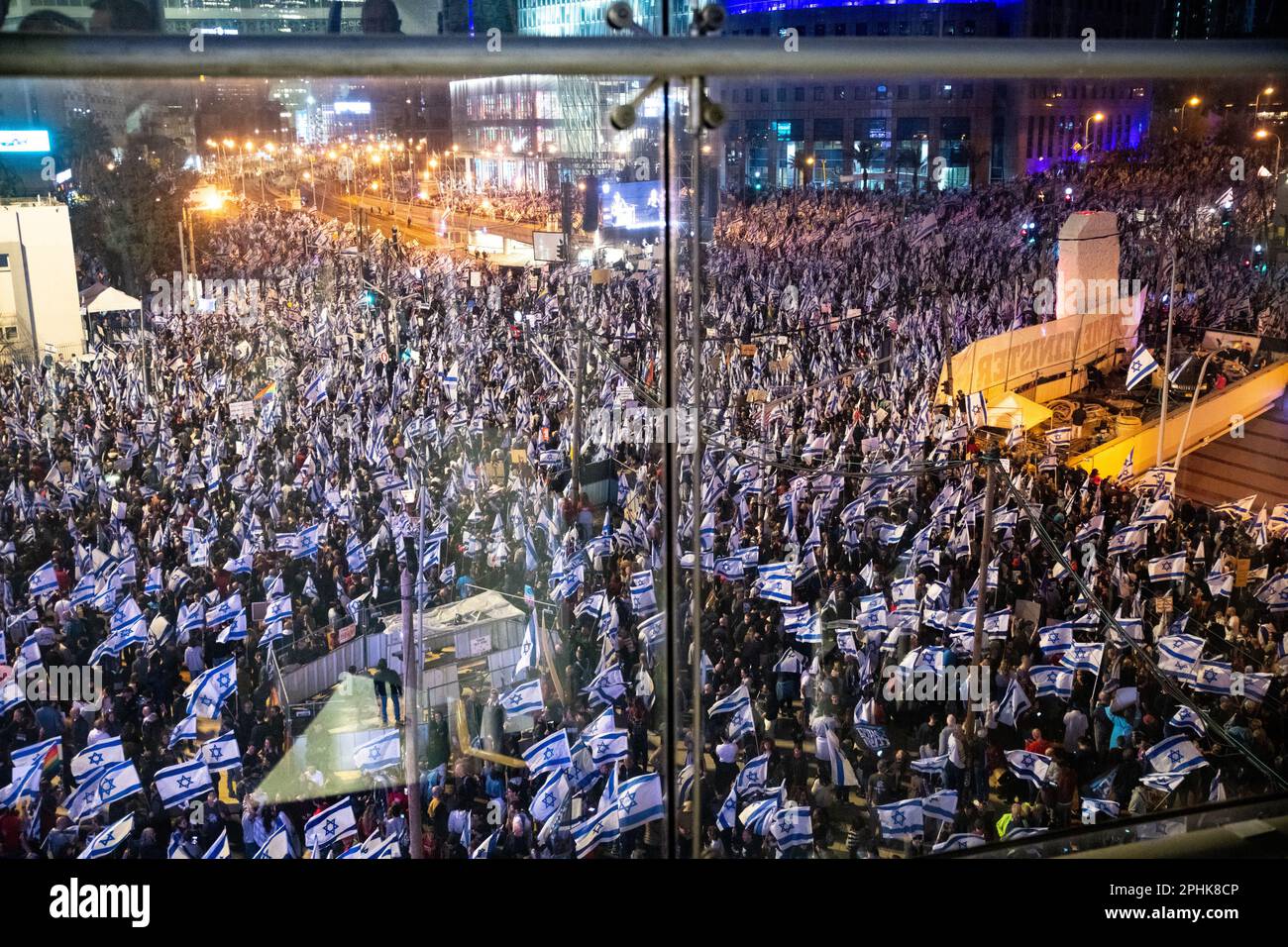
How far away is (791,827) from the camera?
102 inches

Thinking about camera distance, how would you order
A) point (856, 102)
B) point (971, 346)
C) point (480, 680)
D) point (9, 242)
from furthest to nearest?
point (971, 346), point (480, 680), point (856, 102), point (9, 242)

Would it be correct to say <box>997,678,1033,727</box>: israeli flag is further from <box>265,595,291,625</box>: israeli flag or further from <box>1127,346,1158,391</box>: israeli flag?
<box>265,595,291,625</box>: israeli flag

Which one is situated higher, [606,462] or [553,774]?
[606,462]

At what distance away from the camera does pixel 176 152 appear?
2441 millimetres

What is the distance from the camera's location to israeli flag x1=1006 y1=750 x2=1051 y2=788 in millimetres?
2699

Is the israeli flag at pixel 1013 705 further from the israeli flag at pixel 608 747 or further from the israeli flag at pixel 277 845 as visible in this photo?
the israeli flag at pixel 277 845

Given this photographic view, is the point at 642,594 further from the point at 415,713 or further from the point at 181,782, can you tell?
the point at 181,782

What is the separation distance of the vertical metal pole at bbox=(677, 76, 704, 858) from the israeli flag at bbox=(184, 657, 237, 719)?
1738 millimetres

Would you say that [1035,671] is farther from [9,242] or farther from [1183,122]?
[9,242]

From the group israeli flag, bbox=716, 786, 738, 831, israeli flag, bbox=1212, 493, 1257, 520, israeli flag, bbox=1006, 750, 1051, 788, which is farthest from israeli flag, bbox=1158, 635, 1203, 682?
israeli flag, bbox=716, 786, 738, 831

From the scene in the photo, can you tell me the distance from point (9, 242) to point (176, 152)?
45 cm

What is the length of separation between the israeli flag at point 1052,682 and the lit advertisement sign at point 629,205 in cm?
174

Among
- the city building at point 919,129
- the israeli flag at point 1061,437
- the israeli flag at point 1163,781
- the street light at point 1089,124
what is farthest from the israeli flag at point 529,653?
the street light at point 1089,124
